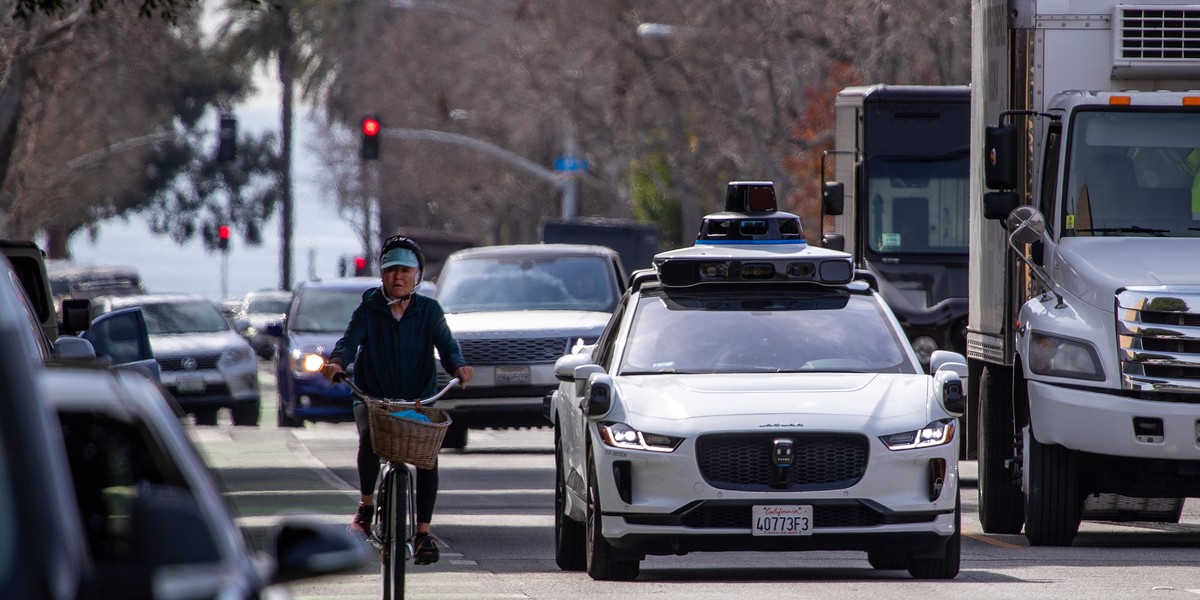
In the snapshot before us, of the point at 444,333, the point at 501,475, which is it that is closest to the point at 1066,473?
the point at 444,333

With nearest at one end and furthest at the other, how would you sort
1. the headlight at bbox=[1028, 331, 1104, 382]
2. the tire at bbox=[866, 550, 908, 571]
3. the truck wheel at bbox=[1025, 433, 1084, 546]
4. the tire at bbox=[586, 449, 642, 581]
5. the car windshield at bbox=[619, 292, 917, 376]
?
1. the tire at bbox=[586, 449, 642, 581]
2. the car windshield at bbox=[619, 292, 917, 376]
3. the tire at bbox=[866, 550, 908, 571]
4. the headlight at bbox=[1028, 331, 1104, 382]
5. the truck wheel at bbox=[1025, 433, 1084, 546]

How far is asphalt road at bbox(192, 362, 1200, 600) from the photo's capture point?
11.1 m

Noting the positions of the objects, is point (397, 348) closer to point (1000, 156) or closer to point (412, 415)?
point (412, 415)

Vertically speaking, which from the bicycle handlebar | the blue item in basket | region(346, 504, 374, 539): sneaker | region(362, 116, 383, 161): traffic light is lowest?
region(346, 504, 374, 539): sneaker

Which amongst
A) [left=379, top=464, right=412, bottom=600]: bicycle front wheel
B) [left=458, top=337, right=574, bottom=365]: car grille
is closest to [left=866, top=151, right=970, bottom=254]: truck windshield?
[left=458, top=337, right=574, bottom=365]: car grille

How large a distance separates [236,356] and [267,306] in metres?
29.4

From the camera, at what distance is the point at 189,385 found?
89.5 ft

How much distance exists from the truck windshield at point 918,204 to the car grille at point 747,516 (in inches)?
392

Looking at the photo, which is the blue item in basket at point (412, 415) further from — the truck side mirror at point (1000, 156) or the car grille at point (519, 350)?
the car grille at point (519, 350)

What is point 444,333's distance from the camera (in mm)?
10680

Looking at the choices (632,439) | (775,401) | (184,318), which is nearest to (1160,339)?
(775,401)

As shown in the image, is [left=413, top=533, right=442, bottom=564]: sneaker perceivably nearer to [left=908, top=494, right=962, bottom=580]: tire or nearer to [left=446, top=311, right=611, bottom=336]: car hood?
[left=908, top=494, right=962, bottom=580]: tire

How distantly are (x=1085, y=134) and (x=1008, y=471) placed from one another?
7.09 ft

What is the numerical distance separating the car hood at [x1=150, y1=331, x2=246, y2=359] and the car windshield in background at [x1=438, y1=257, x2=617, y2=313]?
21.1 ft
